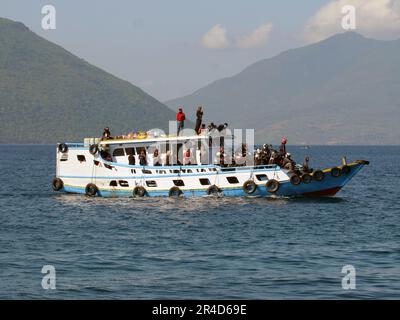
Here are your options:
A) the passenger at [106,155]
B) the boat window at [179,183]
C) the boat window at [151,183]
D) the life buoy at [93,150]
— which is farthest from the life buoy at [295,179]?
the life buoy at [93,150]

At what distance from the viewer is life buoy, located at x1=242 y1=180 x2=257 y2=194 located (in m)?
54.7

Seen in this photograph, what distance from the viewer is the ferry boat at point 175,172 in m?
55.0

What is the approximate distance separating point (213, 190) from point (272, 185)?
4.12m

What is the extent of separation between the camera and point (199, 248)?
37094 millimetres

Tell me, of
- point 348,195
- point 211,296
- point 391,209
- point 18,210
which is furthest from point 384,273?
point 348,195

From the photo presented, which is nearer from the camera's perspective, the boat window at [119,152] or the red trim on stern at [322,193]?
the red trim on stern at [322,193]

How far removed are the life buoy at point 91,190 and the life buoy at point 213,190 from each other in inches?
349

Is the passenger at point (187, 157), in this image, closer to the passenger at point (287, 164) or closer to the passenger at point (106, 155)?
the passenger at point (106, 155)

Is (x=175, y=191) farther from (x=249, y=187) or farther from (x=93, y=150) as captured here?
(x=93, y=150)

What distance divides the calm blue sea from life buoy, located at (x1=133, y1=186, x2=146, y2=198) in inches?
63.0

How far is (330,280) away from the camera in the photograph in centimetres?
2956

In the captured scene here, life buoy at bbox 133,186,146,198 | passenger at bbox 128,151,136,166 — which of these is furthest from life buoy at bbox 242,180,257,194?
passenger at bbox 128,151,136,166

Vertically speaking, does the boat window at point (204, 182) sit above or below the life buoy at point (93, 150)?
below

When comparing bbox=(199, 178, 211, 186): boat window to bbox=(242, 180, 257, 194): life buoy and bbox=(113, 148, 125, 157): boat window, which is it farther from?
bbox=(113, 148, 125, 157): boat window
